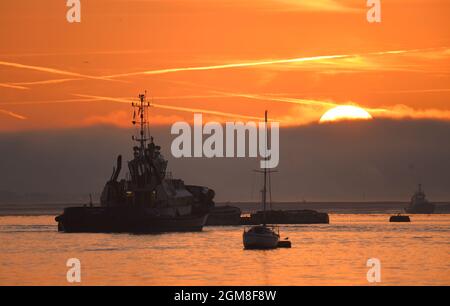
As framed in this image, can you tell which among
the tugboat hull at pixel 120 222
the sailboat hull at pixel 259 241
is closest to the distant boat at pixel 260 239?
the sailboat hull at pixel 259 241

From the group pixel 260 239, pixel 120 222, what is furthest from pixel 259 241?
pixel 120 222

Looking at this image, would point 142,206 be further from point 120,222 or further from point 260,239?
point 260,239

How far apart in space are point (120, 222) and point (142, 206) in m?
4.86

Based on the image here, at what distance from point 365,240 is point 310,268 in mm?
56978

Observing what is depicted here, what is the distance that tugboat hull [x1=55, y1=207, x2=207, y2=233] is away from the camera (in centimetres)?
16288

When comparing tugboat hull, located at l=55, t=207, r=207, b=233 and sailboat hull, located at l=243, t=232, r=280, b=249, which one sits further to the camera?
tugboat hull, located at l=55, t=207, r=207, b=233

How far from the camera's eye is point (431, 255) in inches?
4208

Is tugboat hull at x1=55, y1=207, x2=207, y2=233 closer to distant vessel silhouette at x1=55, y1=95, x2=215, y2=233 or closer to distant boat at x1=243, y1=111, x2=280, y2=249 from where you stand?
distant vessel silhouette at x1=55, y1=95, x2=215, y2=233

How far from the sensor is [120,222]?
16488 centimetres

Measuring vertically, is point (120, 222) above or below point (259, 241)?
above

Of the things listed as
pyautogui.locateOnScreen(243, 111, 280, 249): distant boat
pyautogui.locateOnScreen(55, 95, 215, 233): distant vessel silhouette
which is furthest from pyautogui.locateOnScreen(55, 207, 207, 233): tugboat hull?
pyautogui.locateOnScreen(243, 111, 280, 249): distant boat

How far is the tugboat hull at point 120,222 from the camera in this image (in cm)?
16288

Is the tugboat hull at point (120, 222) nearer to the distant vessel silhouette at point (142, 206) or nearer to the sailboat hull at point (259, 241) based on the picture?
the distant vessel silhouette at point (142, 206)
